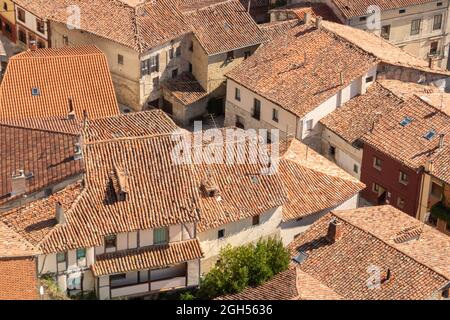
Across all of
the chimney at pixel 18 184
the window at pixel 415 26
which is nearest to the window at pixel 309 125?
the window at pixel 415 26

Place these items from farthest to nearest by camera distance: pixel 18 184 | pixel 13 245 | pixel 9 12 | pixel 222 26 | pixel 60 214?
pixel 9 12 → pixel 222 26 → pixel 18 184 → pixel 60 214 → pixel 13 245

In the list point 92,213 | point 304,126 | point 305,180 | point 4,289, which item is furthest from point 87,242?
point 304,126

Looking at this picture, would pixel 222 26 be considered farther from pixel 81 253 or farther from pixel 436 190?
pixel 81 253

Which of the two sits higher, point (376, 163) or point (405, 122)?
point (405, 122)

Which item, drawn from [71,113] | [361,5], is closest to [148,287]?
[71,113]

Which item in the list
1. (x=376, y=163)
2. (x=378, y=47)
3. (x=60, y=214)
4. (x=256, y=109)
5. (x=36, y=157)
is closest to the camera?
(x=60, y=214)

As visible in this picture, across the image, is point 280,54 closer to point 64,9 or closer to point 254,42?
point 254,42

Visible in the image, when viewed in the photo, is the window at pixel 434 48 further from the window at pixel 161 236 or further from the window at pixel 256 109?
the window at pixel 161 236

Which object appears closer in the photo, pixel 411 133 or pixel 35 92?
pixel 411 133
